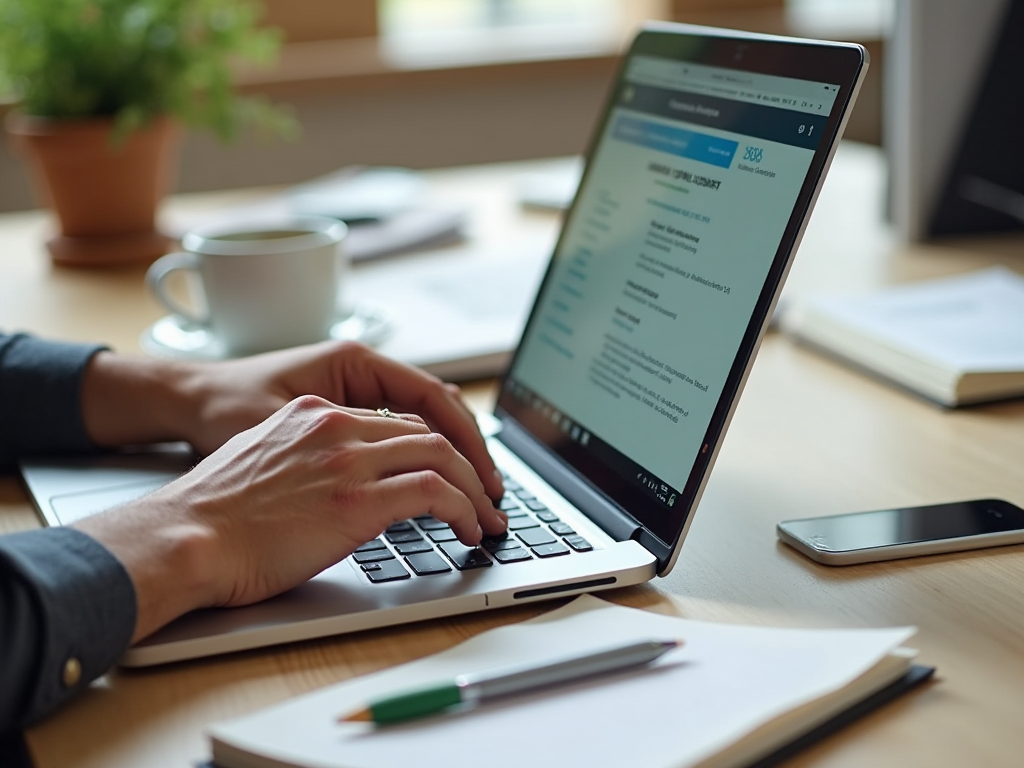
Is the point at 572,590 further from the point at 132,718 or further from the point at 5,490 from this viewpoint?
the point at 5,490

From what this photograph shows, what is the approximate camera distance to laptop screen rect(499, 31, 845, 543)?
684mm

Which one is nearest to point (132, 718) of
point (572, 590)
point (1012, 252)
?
point (572, 590)

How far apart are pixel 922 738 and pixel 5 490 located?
2.16 feet

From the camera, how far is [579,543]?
0.69m

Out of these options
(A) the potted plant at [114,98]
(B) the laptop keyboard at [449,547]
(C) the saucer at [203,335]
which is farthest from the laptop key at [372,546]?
(A) the potted plant at [114,98]

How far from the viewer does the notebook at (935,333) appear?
3.18ft

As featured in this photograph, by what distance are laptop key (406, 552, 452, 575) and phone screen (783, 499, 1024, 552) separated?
8.7 inches

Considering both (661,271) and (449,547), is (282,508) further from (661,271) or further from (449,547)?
(661,271)

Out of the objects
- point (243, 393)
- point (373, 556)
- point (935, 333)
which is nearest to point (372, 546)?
point (373, 556)

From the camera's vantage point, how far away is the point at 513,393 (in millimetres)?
921

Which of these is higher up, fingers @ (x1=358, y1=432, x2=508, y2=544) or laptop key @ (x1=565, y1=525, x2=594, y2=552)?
fingers @ (x1=358, y1=432, x2=508, y2=544)

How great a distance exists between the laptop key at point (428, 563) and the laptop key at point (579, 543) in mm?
75

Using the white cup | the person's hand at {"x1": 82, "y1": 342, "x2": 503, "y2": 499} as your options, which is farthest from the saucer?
the person's hand at {"x1": 82, "y1": 342, "x2": 503, "y2": 499}

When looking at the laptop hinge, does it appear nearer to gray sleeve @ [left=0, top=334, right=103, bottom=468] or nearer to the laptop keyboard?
the laptop keyboard
